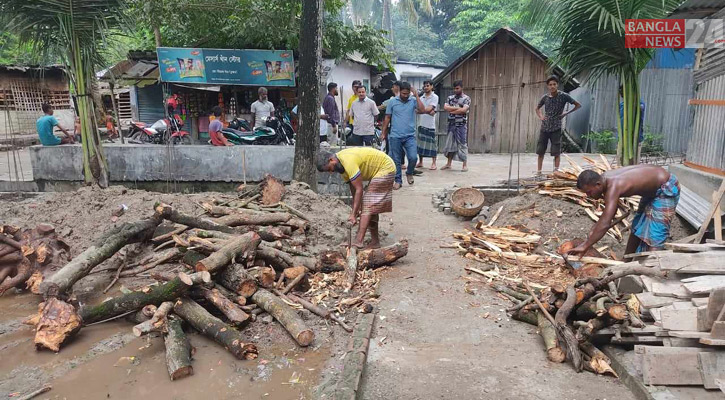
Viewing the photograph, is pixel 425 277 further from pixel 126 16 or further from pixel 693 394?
pixel 126 16

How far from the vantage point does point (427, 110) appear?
1032 cm

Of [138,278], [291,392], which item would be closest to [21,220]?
[138,278]

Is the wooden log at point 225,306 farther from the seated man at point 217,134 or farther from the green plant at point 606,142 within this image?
the green plant at point 606,142

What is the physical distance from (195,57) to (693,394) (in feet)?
42.8

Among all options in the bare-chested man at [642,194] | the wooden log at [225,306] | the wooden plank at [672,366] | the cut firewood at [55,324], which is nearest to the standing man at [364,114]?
the bare-chested man at [642,194]

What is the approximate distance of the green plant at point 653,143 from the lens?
533 inches

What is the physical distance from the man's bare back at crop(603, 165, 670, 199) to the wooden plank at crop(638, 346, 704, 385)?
1.87m

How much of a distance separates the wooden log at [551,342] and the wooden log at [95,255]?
14.6 feet

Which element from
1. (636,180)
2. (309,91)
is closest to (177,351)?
(636,180)

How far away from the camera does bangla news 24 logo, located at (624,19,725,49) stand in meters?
7.05

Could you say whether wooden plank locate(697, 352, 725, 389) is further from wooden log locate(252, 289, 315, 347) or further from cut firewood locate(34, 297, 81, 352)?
cut firewood locate(34, 297, 81, 352)

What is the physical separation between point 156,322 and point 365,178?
3.00 meters

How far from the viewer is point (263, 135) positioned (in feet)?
36.4

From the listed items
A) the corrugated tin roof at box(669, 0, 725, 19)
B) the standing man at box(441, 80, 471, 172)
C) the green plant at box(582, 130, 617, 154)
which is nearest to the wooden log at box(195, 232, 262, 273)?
the corrugated tin roof at box(669, 0, 725, 19)
